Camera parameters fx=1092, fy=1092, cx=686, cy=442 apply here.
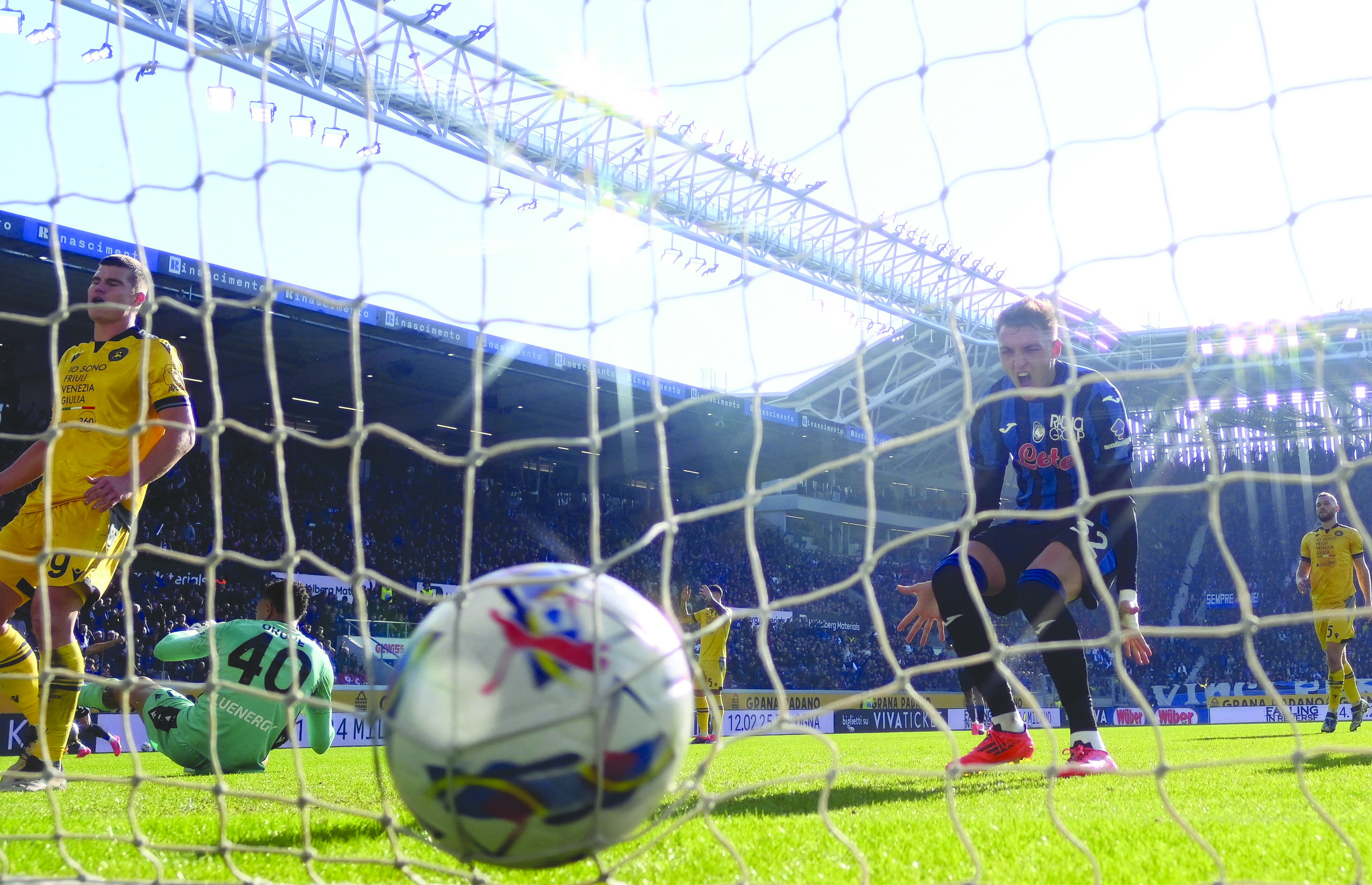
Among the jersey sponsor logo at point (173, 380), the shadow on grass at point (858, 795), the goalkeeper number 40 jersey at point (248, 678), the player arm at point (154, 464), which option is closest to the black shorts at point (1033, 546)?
the shadow on grass at point (858, 795)

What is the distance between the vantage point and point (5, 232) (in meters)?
13.5

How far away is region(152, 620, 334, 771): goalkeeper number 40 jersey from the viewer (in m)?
4.43

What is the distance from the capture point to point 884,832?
2486mm

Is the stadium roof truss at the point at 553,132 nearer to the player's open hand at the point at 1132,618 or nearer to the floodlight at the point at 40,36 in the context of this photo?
the floodlight at the point at 40,36

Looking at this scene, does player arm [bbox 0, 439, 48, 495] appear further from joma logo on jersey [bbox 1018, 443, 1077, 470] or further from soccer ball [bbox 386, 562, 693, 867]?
joma logo on jersey [bbox 1018, 443, 1077, 470]

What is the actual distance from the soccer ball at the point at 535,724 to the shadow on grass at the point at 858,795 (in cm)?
104

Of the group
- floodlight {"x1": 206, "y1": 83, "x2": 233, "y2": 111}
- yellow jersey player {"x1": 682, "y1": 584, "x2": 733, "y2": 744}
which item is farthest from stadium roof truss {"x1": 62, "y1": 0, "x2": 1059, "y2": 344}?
yellow jersey player {"x1": 682, "y1": 584, "x2": 733, "y2": 744}

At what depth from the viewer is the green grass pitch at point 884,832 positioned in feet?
6.79

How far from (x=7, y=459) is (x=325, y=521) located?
5.10m

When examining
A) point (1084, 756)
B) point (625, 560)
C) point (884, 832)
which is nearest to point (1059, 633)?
point (1084, 756)

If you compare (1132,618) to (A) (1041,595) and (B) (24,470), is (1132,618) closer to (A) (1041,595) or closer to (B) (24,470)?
(A) (1041,595)

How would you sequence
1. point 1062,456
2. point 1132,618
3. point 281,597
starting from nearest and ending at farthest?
point 1132,618, point 1062,456, point 281,597

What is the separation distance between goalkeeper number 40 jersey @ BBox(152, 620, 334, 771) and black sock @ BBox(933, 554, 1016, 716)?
94.2 inches

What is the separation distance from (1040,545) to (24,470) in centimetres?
Result: 371
